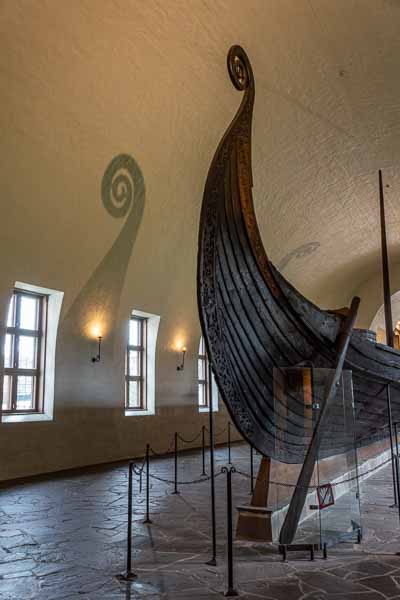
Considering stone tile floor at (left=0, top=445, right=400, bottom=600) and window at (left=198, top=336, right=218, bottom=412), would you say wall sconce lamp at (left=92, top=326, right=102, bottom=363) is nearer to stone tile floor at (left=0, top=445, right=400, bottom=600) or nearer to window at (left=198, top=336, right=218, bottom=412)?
stone tile floor at (left=0, top=445, right=400, bottom=600)

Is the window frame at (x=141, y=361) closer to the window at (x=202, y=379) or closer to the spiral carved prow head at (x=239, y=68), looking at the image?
the window at (x=202, y=379)

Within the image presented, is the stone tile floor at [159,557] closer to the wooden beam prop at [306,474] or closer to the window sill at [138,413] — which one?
the wooden beam prop at [306,474]

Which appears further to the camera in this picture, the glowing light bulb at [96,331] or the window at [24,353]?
the glowing light bulb at [96,331]

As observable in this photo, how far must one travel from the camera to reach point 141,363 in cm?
1121

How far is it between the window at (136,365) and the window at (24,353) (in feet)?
8.38

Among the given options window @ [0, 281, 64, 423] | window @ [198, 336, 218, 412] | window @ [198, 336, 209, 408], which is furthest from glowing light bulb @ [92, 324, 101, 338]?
window @ [198, 336, 209, 408]

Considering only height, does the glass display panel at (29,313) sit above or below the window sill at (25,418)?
above

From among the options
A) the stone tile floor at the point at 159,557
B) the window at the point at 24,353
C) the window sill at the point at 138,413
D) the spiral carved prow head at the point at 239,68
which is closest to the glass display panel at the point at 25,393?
the window at the point at 24,353

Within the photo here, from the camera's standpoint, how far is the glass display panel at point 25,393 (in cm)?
834

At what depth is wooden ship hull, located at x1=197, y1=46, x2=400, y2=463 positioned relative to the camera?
159 inches

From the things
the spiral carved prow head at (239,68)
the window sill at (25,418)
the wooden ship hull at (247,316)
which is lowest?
the window sill at (25,418)

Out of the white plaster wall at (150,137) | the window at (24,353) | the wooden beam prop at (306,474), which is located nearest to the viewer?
the wooden beam prop at (306,474)

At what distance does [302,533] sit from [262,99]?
693 cm

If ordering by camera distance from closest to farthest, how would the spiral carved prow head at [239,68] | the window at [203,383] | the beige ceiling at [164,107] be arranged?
the spiral carved prow head at [239,68]
the beige ceiling at [164,107]
the window at [203,383]
